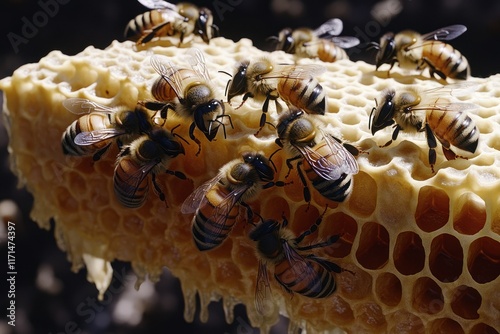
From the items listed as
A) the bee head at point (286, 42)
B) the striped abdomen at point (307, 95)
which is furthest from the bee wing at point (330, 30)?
the striped abdomen at point (307, 95)

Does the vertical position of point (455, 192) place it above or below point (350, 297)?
above

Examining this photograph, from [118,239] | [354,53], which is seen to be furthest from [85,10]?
[118,239]

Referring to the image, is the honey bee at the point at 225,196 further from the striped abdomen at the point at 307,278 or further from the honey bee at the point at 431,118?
the honey bee at the point at 431,118

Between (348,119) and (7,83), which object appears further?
(7,83)

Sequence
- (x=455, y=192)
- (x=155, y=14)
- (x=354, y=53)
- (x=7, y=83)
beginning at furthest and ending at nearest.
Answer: (x=354, y=53), (x=155, y=14), (x=7, y=83), (x=455, y=192)

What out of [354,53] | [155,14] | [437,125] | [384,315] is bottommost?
[354,53]

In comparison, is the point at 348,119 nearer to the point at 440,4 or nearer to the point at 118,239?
the point at 118,239

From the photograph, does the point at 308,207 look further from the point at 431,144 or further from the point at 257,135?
the point at 431,144
